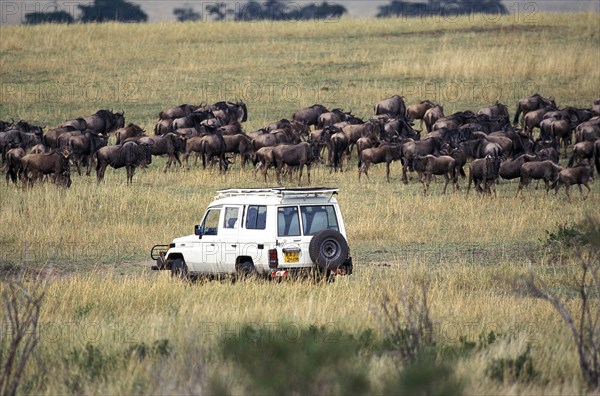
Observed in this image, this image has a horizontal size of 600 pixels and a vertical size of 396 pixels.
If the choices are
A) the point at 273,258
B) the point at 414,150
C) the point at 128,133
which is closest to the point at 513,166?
the point at 414,150

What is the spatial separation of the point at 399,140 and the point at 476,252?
1139 cm

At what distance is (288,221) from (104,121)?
22881 mm

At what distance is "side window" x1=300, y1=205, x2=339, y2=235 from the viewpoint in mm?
15328

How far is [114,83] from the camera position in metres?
47.3

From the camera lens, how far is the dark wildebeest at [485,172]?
85.5ft

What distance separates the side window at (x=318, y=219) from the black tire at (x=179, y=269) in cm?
213

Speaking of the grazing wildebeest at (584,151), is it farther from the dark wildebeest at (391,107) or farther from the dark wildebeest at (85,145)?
the dark wildebeest at (85,145)

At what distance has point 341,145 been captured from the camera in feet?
104

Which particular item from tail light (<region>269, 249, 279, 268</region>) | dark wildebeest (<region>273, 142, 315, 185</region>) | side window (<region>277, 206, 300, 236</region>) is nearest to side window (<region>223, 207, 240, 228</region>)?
side window (<region>277, 206, 300, 236</region>)

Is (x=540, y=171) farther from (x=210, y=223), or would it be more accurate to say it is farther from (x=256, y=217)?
(x=256, y=217)

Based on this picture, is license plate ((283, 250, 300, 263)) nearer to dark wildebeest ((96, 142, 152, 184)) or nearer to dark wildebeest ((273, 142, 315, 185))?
dark wildebeest ((273, 142, 315, 185))

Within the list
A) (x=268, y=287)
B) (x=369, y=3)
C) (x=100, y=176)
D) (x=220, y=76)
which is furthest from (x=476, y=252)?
(x=369, y=3)

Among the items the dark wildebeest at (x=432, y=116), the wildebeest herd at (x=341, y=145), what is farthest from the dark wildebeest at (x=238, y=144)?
the dark wildebeest at (x=432, y=116)

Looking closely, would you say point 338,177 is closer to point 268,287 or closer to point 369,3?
point 268,287
